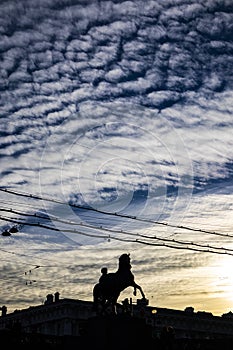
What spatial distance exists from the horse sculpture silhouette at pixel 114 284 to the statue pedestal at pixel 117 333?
1228 millimetres

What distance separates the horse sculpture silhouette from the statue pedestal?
4.03 ft

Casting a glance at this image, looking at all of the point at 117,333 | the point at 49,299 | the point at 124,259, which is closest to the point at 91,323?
the point at 117,333

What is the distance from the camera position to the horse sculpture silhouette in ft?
63.8

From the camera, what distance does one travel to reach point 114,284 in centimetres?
1947

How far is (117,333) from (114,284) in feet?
7.25

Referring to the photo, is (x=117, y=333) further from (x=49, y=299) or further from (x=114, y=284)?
(x=49, y=299)

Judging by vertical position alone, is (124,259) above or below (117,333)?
above

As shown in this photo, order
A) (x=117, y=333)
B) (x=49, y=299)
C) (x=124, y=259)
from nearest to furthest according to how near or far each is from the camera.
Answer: (x=117, y=333), (x=124, y=259), (x=49, y=299)

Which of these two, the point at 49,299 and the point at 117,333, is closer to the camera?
the point at 117,333

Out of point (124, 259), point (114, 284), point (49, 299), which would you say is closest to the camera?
point (114, 284)

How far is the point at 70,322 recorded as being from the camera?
79.7m

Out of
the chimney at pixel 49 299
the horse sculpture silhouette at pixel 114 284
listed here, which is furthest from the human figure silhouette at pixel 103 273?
the chimney at pixel 49 299

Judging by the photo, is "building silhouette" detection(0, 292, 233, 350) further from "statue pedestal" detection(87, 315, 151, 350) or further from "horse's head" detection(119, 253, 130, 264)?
"horse's head" detection(119, 253, 130, 264)

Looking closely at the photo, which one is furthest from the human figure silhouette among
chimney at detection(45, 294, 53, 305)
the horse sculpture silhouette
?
chimney at detection(45, 294, 53, 305)
